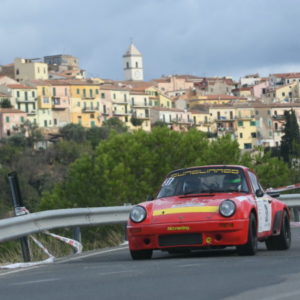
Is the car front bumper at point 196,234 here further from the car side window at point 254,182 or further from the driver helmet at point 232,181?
the car side window at point 254,182

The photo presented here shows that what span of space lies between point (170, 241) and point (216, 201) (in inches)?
30.2

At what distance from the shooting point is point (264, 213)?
16469 mm

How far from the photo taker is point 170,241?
50.3 feet

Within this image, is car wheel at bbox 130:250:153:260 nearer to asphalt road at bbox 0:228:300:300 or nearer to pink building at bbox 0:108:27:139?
asphalt road at bbox 0:228:300:300

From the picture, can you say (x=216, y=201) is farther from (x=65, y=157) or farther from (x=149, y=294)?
(x=65, y=157)

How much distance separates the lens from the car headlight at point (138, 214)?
1558 centimetres

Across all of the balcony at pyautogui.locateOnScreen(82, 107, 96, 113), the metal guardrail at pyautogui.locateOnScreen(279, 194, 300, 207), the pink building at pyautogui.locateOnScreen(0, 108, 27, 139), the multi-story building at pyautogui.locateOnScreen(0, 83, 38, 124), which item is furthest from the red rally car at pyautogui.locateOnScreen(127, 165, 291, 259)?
the balcony at pyautogui.locateOnScreen(82, 107, 96, 113)

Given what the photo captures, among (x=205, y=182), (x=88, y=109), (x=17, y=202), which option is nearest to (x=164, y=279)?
(x=205, y=182)

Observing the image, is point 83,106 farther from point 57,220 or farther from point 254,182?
point 254,182

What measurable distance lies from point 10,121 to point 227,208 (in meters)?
160

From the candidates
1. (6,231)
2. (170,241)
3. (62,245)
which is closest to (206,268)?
(170,241)

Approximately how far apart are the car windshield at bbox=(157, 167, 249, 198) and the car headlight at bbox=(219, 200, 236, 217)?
885 mm

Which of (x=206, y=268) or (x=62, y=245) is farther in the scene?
(x=62, y=245)

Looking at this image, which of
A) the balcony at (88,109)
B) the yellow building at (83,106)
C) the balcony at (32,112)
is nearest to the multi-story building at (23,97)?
the balcony at (32,112)
